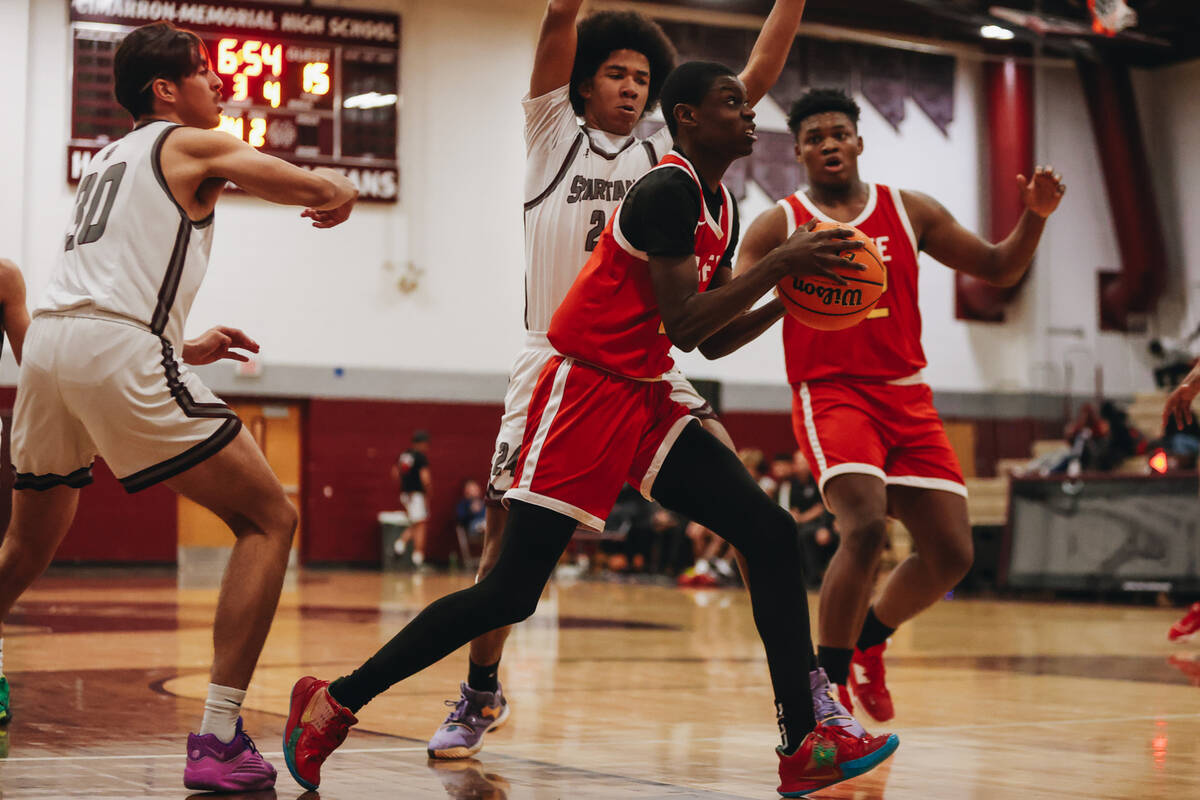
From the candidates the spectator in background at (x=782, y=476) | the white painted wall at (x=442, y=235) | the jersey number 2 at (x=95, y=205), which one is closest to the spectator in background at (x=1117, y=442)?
the spectator in background at (x=782, y=476)

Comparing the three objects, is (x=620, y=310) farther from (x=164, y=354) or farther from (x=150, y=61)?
(x=150, y=61)

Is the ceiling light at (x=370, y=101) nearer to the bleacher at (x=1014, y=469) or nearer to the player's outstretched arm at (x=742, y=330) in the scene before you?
the bleacher at (x=1014, y=469)

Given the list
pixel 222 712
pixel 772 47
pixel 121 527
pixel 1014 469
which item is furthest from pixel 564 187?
pixel 121 527

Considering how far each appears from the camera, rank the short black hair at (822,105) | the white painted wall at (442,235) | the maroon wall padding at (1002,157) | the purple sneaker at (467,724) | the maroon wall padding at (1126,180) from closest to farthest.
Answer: the purple sneaker at (467,724) → the short black hair at (822,105) → the white painted wall at (442,235) → the maroon wall padding at (1002,157) → the maroon wall padding at (1126,180)

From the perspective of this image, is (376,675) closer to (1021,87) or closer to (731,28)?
(731,28)

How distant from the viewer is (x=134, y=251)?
3760mm

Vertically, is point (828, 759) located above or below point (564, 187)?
below

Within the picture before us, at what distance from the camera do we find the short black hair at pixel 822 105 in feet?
17.0

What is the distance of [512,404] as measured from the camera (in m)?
4.57

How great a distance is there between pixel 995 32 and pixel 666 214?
1970cm

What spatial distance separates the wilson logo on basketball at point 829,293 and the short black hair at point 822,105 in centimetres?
128

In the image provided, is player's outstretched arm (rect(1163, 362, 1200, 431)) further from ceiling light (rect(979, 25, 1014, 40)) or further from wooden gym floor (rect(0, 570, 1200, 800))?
ceiling light (rect(979, 25, 1014, 40))

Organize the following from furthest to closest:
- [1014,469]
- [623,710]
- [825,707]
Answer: [1014,469]
[623,710]
[825,707]

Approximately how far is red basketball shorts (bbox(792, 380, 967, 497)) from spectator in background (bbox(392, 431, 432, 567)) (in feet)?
49.7
